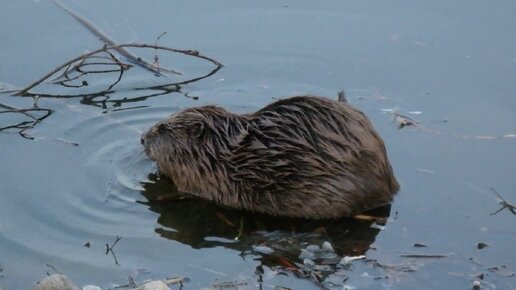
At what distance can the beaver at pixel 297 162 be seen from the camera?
5.78m

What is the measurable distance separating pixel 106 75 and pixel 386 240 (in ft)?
8.32

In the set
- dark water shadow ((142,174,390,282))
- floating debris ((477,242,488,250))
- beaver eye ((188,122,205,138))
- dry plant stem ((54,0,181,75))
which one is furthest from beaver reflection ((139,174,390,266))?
dry plant stem ((54,0,181,75))

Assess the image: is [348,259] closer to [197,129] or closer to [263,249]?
[263,249]

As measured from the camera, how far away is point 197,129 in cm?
630

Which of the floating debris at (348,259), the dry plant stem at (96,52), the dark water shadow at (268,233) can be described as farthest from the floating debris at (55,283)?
the dry plant stem at (96,52)

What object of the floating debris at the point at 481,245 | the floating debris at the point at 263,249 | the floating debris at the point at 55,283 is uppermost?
the floating debris at the point at 55,283

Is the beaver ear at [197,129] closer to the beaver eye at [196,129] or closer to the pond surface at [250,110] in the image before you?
the beaver eye at [196,129]

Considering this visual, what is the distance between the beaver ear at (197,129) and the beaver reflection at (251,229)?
38 centimetres

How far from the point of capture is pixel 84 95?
7176mm

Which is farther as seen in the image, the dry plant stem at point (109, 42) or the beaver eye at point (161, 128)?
the dry plant stem at point (109, 42)

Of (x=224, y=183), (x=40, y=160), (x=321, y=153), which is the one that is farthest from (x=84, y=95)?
(x=321, y=153)

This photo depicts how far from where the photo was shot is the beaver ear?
6.26 metres

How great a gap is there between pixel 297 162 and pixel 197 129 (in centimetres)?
74

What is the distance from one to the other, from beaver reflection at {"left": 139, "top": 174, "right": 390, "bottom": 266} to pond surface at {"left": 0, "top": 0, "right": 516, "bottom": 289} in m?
0.01
